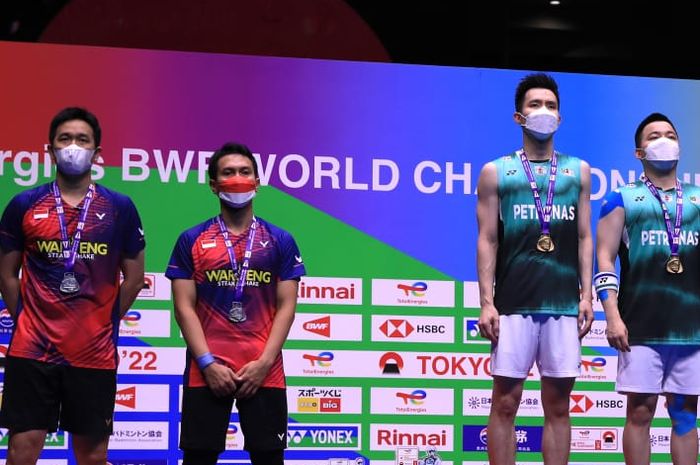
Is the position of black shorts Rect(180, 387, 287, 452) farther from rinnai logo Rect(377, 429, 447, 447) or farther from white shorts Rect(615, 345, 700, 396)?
rinnai logo Rect(377, 429, 447, 447)

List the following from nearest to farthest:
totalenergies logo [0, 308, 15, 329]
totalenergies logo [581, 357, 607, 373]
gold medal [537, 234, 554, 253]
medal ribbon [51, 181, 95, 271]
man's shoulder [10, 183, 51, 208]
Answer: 1. medal ribbon [51, 181, 95, 271]
2. man's shoulder [10, 183, 51, 208]
3. gold medal [537, 234, 554, 253]
4. totalenergies logo [0, 308, 15, 329]
5. totalenergies logo [581, 357, 607, 373]

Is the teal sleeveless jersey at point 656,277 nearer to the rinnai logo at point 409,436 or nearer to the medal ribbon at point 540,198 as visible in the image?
the medal ribbon at point 540,198

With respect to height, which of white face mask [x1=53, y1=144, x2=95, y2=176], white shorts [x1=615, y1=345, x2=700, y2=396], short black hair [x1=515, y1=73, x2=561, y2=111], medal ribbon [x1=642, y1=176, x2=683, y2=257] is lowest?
white shorts [x1=615, y1=345, x2=700, y2=396]

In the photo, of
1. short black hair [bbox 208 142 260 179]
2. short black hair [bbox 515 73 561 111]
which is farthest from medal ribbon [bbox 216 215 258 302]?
short black hair [bbox 515 73 561 111]

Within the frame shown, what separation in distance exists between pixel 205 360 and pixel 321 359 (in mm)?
1780

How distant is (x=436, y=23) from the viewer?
6.36 metres

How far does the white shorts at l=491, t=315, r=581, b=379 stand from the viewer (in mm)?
4039

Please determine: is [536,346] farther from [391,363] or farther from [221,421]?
[391,363]

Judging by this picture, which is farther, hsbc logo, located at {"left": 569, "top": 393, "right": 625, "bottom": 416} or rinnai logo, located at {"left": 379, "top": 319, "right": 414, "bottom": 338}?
hsbc logo, located at {"left": 569, "top": 393, "right": 625, "bottom": 416}

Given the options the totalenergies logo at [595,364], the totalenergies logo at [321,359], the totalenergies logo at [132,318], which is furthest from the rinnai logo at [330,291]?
the totalenergies logo at [595,364]

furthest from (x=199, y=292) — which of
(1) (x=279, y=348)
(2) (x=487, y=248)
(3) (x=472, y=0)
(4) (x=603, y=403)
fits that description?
(3) (x=472, y=0)

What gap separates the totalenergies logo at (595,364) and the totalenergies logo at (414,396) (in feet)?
2.95

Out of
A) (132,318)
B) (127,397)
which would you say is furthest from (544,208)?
(127,397)

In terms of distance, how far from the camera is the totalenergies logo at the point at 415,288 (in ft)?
18.6
